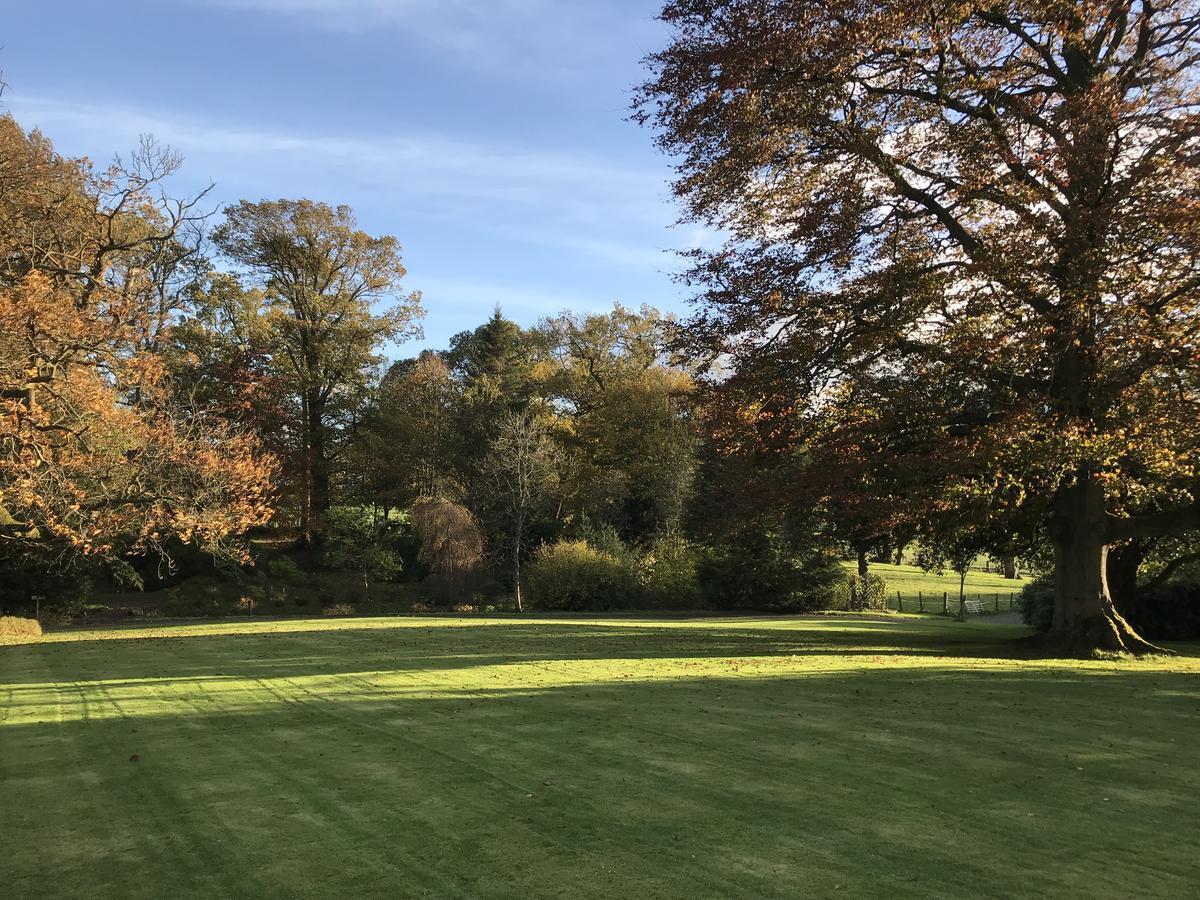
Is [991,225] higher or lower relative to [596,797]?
higher

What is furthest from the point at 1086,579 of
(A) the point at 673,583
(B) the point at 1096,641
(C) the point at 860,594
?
(C) the point at 860,594

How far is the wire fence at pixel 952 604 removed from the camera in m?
42.0

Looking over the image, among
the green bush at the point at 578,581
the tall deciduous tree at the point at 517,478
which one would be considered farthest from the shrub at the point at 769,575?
the tall deciduous tree at the point at 517,478

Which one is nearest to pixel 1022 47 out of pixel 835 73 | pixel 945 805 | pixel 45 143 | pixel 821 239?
pixel 835 73

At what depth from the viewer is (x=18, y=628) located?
830 inches

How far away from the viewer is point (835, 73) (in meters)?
14.2

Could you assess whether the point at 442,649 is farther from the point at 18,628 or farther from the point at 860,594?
the point at 860,594

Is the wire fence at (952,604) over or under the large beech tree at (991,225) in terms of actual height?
under

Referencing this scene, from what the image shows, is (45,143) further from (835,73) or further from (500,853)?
(500,853)

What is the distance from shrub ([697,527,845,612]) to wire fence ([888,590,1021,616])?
877 centimetres

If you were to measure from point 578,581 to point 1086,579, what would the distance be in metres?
21.2

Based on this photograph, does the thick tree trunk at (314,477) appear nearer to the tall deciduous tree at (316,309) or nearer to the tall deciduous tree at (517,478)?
the tall deciduous tree at (316,309)

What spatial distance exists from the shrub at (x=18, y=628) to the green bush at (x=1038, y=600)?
2853 centimetres

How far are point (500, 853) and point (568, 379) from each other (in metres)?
47.7
